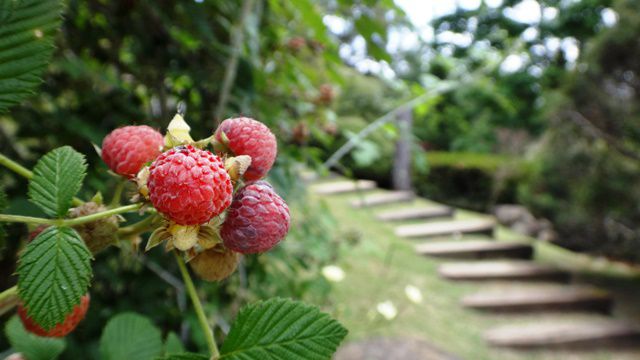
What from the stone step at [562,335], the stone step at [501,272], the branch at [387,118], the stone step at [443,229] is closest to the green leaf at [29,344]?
the branch at [387,118]

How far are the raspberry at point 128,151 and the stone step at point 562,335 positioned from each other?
3852 mm

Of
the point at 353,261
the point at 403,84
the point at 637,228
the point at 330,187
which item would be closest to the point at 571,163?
the point at 637,228

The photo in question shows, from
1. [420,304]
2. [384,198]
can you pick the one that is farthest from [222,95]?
[384,198]

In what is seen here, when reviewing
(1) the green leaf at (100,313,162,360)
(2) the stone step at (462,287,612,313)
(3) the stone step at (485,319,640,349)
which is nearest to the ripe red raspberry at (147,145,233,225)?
(1) the green leaf at (100,313,162,360)

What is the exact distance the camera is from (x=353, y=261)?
4719 mm

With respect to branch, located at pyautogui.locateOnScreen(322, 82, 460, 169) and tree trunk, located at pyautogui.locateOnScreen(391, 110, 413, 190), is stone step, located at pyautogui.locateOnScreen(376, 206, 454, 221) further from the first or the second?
branch, located at pyautogui.locateOnScreen(322, 82, 460, 169)

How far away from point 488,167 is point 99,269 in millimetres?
9028

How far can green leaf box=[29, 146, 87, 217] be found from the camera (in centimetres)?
33

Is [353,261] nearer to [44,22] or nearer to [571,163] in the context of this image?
[571,163]

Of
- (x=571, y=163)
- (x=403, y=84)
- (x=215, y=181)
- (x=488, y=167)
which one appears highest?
(x=215, y=181)

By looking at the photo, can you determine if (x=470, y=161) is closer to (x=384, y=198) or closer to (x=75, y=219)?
(x=384, y=198)

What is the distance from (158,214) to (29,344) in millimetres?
250

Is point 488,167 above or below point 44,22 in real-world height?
below

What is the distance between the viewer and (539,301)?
447cm
